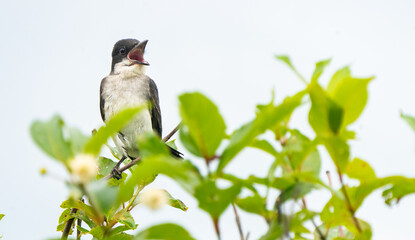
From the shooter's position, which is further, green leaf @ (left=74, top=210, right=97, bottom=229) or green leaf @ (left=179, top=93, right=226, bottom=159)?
green leaf @ (left=74, top=210, right=97, bottom=229)

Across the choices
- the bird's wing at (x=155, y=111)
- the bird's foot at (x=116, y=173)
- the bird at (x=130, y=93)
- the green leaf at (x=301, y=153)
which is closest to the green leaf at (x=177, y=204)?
the bird's foot at (x=116, y=173)

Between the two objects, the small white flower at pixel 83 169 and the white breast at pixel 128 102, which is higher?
the white breast at pixel 128 102

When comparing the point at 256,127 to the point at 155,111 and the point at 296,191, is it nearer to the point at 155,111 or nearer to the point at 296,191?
the point at 296,191

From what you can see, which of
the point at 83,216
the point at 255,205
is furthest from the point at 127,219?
the point at 255,205

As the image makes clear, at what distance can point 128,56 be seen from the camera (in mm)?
7168

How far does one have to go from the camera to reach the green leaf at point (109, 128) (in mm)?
919

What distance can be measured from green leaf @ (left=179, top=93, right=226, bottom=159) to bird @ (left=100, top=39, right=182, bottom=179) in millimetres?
5317

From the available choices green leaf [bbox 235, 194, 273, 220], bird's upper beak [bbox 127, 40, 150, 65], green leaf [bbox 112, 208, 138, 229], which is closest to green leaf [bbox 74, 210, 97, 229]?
green leaf [bbox 112, 208, 138, 229]

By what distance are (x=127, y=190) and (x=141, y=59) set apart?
640cm

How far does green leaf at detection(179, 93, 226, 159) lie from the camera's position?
3.05 feet

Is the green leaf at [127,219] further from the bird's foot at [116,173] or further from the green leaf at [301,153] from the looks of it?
the green leaf at [301,153]

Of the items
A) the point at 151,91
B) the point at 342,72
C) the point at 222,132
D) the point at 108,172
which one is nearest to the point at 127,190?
the point at 222,132

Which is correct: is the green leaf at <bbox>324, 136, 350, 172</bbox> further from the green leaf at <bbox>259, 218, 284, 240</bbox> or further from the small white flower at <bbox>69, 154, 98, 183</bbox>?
the small white flower at <bbox>69, 154, 98, 183</bbox>

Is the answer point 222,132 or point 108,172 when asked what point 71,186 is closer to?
point 222,132
